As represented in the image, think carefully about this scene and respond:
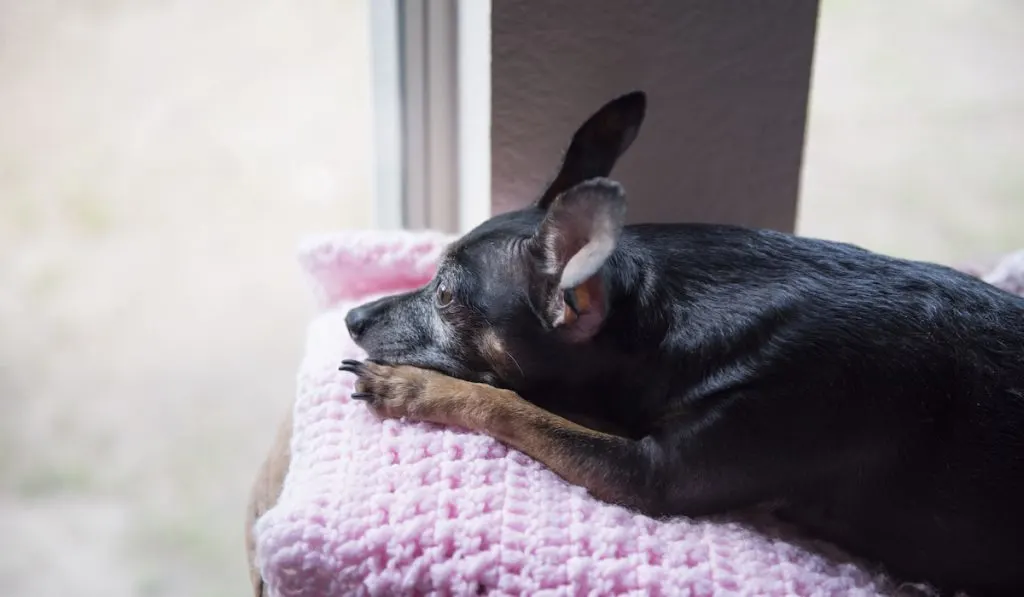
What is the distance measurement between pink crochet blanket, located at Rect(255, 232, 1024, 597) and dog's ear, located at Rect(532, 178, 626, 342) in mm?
238

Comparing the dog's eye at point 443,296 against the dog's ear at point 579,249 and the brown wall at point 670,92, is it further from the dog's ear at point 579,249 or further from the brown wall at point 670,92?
the brown wall at point 670,92

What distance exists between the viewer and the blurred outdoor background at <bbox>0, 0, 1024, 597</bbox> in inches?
83.9

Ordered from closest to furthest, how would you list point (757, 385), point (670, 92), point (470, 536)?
point (470, 536) → point (757, 385) → point (670, 92)

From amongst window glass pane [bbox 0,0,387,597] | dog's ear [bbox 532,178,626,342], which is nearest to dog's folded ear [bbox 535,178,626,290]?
dog's ear [bbox 532,178,626,342]

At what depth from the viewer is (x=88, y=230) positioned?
223 cm

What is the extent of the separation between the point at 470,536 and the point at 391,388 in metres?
0.36

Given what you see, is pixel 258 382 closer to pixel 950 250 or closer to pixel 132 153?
pixel 132 153

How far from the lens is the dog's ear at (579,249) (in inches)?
52.0

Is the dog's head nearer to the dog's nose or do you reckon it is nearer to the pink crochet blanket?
the dog's nose

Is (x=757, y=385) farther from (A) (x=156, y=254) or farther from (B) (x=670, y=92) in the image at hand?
(A) (x=156, y=254)

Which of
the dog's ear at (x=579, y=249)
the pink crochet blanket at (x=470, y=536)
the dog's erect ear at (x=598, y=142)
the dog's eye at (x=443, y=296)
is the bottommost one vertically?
the pink crochet blanket at (x=470, y=536)

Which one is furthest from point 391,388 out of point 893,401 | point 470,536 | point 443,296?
point 893,401

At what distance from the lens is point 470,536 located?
135cm

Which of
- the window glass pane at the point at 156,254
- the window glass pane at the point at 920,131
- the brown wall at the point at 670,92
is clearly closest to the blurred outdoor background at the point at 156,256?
the window glass pane at the point at 156,254
